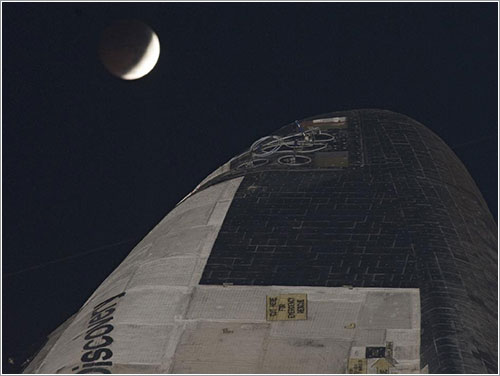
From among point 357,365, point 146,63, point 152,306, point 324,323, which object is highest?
point 146,63

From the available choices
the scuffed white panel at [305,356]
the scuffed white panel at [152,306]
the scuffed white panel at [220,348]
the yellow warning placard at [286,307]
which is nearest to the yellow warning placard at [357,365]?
the scuffed white panel at [305,356]

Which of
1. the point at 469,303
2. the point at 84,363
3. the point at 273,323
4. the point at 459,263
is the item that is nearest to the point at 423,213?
the point at 459,263

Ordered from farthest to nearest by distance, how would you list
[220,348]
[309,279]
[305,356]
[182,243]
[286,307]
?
[182,243]
[309,279]
[286,307]
[220,348]
[305,356]

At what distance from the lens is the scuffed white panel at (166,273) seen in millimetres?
54375

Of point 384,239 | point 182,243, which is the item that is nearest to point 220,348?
point 384,239

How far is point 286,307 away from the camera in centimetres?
4988

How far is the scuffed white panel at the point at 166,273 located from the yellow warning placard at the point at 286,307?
15.4ft

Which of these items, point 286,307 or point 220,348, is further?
point 286,307

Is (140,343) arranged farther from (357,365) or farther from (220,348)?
(357,365)

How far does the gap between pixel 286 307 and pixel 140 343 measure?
5.91 m

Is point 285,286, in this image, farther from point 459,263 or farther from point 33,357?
point 33,357

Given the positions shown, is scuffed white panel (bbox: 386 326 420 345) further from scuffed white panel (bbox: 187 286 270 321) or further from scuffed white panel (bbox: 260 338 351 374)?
scuffed white panel (bbox: 187 286 270 321)

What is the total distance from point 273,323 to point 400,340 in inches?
210

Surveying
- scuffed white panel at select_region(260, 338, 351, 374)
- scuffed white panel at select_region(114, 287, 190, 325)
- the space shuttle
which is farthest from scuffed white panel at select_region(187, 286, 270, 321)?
scuffed white panel at select_region(260, 338, 351, 374)
